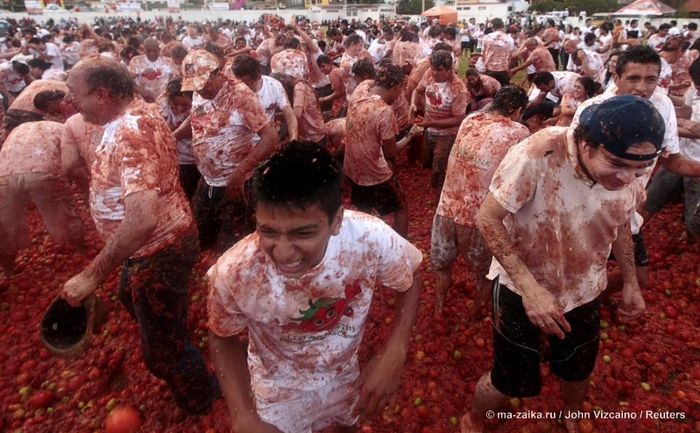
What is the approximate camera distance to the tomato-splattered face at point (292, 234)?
5.22 ft

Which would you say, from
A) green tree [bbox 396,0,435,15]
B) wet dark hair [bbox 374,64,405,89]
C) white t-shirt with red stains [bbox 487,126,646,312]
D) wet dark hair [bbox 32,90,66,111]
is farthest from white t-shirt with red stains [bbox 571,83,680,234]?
green tree [bbox 396,0,435,15]

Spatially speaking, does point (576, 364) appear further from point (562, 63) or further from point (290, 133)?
point (562, 63)

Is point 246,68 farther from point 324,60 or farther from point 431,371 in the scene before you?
point 324,60

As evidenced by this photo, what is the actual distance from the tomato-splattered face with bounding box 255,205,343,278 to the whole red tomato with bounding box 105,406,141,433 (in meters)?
2.42

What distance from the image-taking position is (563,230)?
230cm

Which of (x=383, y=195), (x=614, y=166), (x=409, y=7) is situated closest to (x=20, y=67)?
(x=383, y=195)

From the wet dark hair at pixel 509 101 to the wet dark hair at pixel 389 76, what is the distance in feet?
4.34

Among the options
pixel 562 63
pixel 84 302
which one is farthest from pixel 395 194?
pixel 562 63

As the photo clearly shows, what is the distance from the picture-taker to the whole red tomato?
3.12 metres

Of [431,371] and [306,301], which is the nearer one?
[306,301]

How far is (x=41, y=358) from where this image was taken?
402cm

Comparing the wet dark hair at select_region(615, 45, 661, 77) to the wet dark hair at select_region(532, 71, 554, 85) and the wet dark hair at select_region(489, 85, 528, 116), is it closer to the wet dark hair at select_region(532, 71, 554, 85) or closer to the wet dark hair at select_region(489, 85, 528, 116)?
the wet dark hair at select_region(489, 85, 528, 116)

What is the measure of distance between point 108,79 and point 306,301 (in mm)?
1913

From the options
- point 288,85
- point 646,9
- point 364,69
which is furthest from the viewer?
point 646,9
